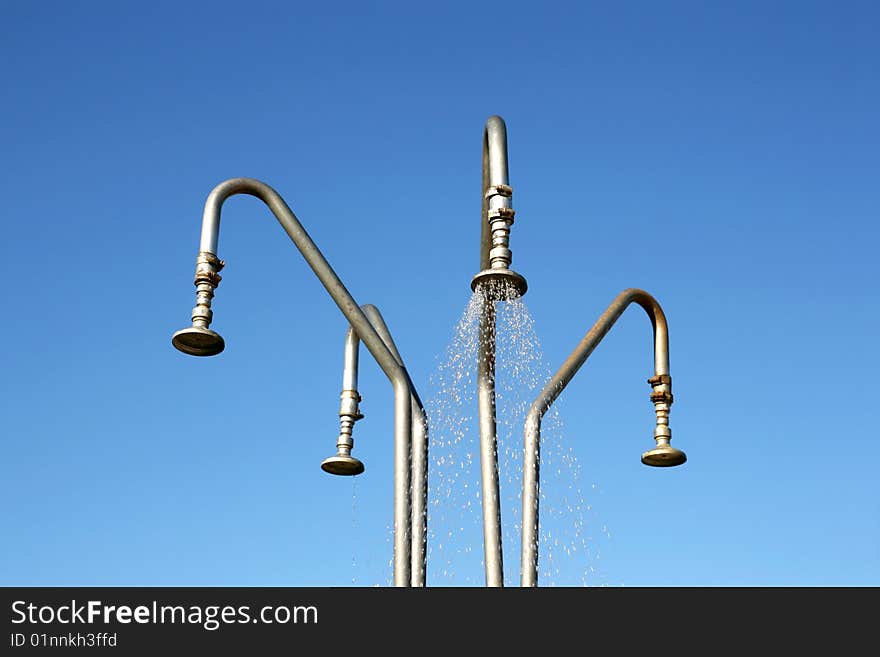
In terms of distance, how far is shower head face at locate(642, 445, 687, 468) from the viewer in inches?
352

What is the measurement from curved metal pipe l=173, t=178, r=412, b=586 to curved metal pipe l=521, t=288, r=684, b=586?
717 millimetres

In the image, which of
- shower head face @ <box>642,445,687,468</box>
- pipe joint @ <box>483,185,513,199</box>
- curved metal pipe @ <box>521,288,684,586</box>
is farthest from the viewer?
shower head face @ <box>642,445,687,468</box>

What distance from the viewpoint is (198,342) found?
A: 316 inches

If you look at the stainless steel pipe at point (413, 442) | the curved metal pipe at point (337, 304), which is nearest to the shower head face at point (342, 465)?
the stainless steel pipe at point (413, 442)

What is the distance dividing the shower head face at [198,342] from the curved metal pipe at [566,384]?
6.46 ft

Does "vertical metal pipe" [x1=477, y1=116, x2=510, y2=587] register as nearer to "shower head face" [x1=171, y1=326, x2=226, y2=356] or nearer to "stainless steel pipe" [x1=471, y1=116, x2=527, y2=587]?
"stainless steel pipe" [x1=471, y1=116, x2=527, y2=587]

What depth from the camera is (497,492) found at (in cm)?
805

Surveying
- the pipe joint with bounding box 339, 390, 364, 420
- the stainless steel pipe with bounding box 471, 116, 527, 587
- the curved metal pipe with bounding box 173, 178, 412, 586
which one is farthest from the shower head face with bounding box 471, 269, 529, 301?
the pipe joint with bounding box 339, 390, 364, 420

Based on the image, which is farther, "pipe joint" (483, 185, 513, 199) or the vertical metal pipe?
"pipe joint" (483, 185, 513, 199)

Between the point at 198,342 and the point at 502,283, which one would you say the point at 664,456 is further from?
the point at 198,342

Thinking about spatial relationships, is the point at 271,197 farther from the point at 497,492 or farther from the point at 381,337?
the point at 497,492
